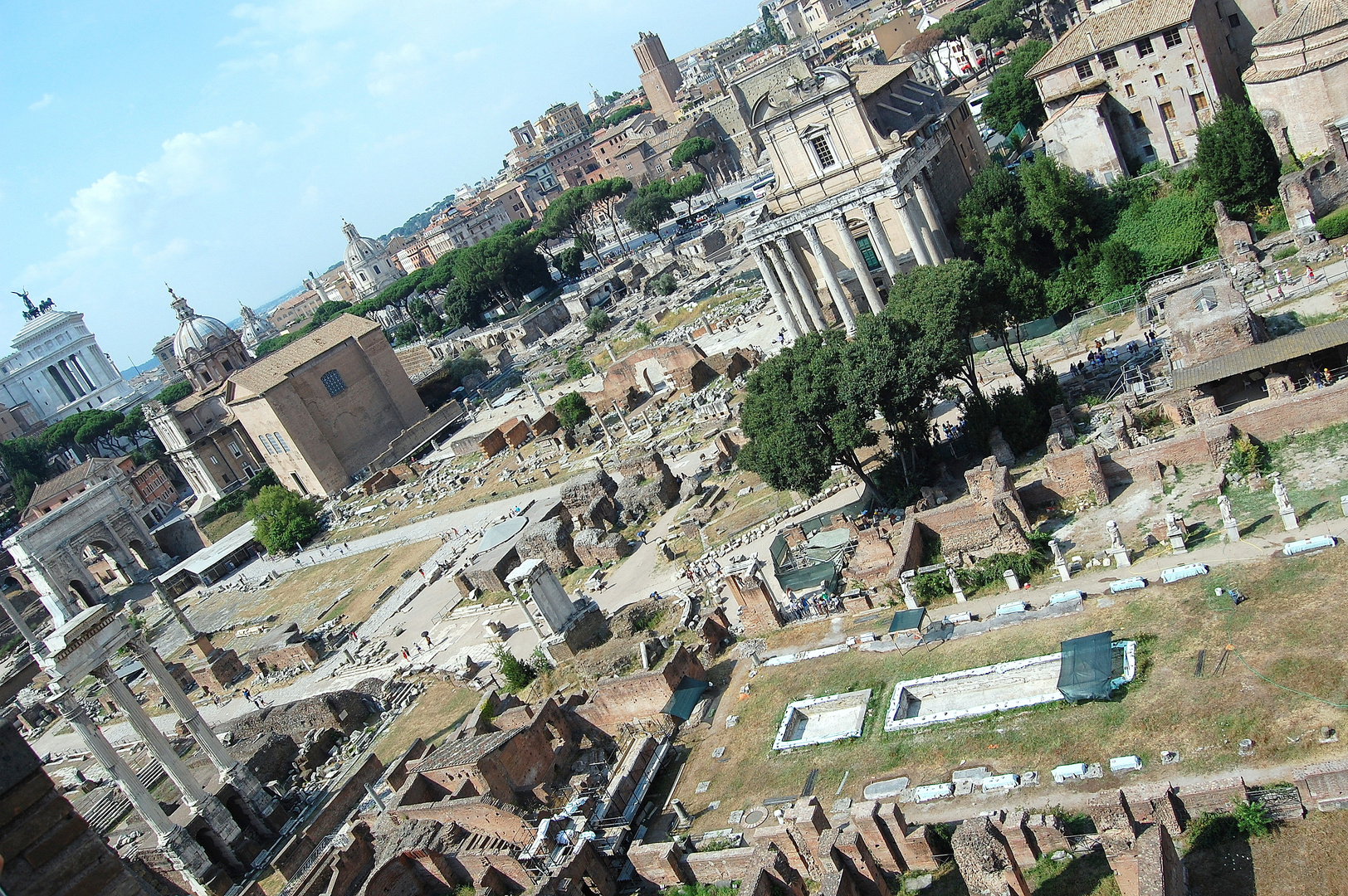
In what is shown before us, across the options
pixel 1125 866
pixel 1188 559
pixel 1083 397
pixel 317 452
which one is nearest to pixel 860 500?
pixel 1083 397

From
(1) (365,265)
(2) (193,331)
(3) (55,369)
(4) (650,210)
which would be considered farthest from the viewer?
(1) (365,265)

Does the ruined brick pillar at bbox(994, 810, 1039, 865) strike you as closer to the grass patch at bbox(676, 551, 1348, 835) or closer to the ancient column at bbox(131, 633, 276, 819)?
the grass patch at bbox(676, 551, 1348, 835)

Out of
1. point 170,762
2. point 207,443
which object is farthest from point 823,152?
point 207,443

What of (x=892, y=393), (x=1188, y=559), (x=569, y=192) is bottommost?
(x=1188, y=559)

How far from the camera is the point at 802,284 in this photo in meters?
49.1

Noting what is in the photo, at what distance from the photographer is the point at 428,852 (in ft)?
74.6

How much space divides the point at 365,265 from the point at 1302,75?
502ft

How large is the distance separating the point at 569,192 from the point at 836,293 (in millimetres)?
71895

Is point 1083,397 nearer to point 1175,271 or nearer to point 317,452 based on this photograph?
point 1175,271

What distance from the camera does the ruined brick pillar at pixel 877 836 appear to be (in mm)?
16688

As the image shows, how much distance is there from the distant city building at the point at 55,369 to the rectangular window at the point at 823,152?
459 ft

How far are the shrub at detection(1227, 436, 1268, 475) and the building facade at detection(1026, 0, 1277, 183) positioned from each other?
80.0 ft

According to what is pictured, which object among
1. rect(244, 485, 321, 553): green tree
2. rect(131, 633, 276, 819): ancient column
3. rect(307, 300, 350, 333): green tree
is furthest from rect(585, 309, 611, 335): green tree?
rect(131, 633, 276, 819): ancient column

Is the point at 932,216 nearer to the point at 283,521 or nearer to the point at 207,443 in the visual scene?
the point at 283,521
